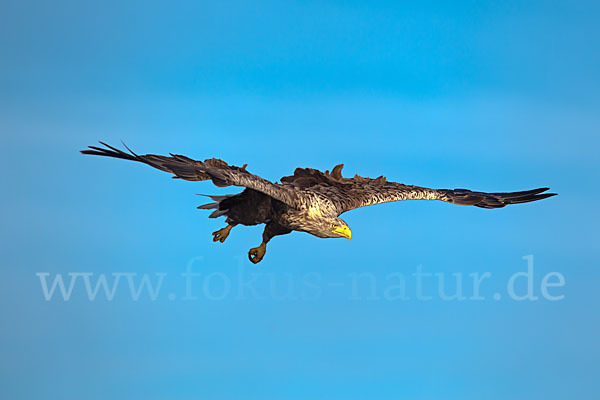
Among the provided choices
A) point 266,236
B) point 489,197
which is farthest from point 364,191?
point 489,197

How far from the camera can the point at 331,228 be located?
2402 cm

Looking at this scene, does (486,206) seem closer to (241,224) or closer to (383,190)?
(383,190)

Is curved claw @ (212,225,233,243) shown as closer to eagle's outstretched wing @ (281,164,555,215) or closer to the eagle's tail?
eagle's outstretched wing @ (281,164,555,215)

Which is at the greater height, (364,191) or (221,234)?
(364,191)

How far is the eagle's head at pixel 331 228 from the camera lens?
23875 mm

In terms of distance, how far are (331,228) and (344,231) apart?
0.35 meters

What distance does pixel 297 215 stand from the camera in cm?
2419

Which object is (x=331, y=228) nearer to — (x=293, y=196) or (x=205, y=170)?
(x=293, y=196)

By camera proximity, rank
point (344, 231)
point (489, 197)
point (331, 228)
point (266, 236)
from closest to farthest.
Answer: point (344, 231), point (331, 228), point (266, 236), point (489, 197)

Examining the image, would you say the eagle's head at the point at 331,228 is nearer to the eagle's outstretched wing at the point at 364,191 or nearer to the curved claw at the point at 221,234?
the eagle's outstretched wing at the point at 364,191

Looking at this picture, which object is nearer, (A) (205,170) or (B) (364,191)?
(A) (205,170)

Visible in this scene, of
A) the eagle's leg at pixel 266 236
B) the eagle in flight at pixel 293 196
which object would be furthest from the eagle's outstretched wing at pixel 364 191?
the eagle's leg at pixel 266 236

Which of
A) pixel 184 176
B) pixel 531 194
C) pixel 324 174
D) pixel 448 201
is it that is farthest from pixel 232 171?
pixel 531 194

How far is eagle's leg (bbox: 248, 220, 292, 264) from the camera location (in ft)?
83.0
